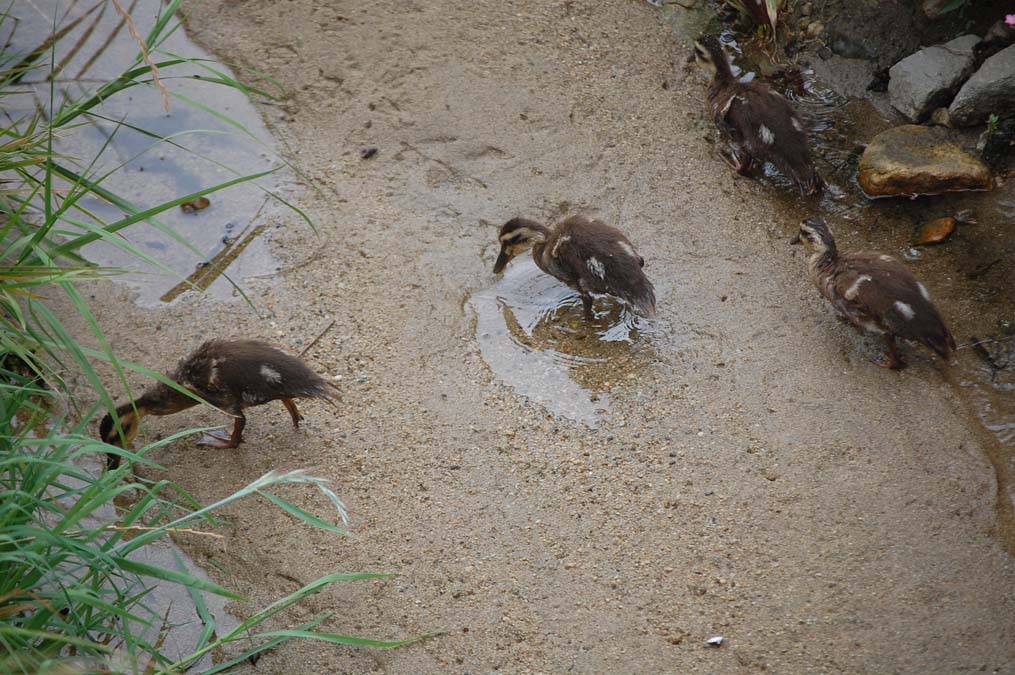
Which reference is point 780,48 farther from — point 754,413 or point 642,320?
point 754,413

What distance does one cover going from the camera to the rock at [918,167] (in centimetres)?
464

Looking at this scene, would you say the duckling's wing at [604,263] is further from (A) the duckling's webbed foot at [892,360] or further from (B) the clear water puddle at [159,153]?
(B) the clear water puddle at [159,153]

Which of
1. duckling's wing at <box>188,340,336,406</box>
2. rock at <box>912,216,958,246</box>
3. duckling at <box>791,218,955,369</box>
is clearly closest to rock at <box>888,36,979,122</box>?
rock at <box>912,216,958,246</box>

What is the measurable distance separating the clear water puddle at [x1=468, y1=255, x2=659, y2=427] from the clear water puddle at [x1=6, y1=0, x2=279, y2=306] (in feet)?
3.66

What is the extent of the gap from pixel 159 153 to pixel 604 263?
2431 mm

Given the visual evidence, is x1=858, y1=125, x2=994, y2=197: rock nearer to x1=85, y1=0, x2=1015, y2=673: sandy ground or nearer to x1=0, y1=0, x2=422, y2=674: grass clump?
x1=85, y1=0, x2=1015, y2=673: sandy ground

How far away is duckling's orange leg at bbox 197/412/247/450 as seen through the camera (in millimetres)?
3818

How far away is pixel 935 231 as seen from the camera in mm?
4543

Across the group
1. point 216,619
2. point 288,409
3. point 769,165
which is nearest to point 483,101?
point 769,165

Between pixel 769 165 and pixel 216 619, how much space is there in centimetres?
354

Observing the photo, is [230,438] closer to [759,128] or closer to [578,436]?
[578,436]

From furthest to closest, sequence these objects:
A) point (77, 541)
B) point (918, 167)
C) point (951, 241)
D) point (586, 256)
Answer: point (918, 167), point (951, 241), point (586, 256), point (77, 541)

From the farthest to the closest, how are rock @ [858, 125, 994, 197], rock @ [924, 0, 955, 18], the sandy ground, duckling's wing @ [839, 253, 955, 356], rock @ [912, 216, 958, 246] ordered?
1. rock @ [924, 0, 955, 18]
2. rock @ [858, 125, 994, 197]
3. rock @ [912, 216, 958, 246]
4. duckling's wing @ [839, 253, 955, 356]
5. the sandy ground

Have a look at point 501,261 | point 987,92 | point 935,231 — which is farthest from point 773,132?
point 501,261
